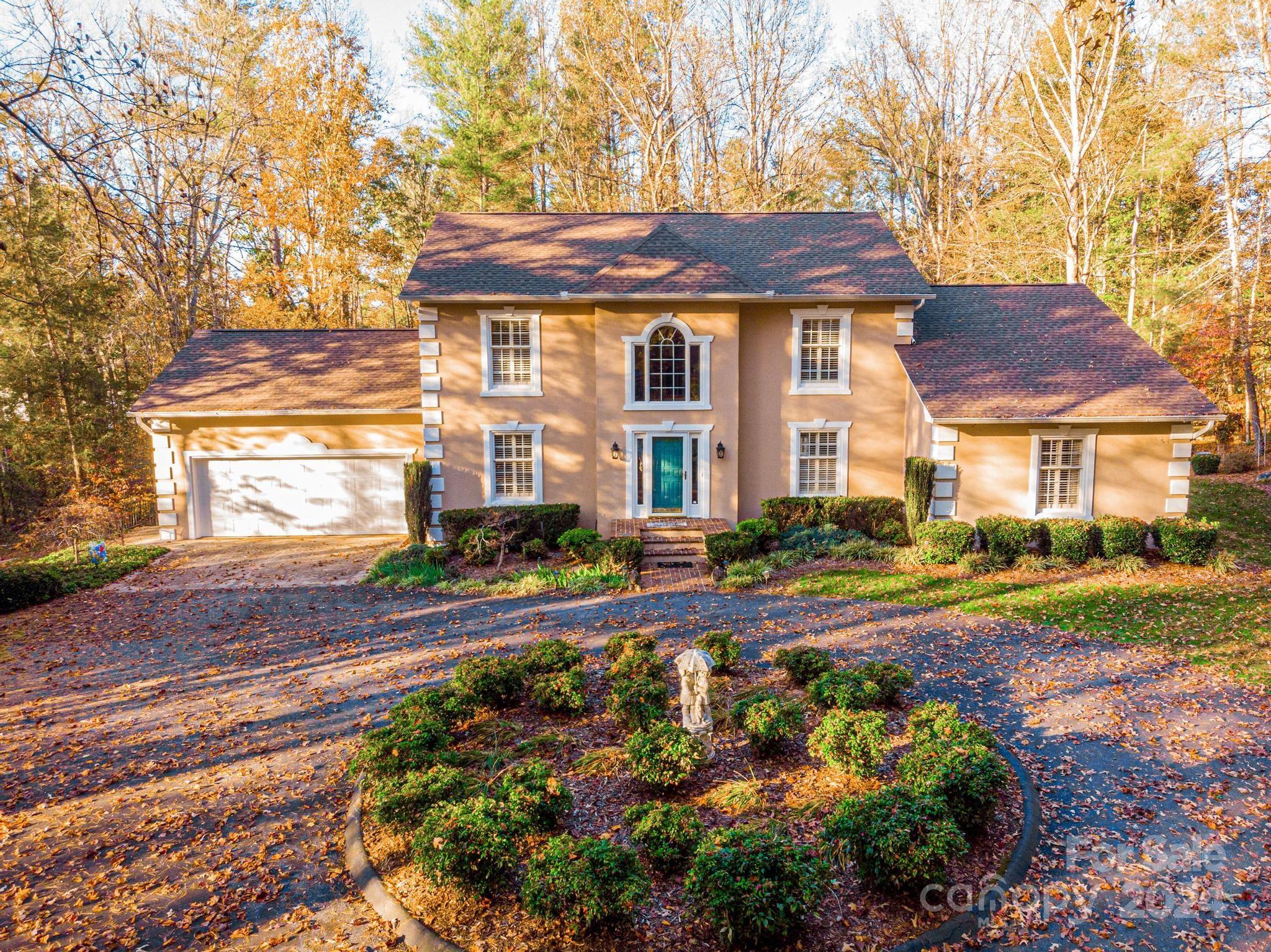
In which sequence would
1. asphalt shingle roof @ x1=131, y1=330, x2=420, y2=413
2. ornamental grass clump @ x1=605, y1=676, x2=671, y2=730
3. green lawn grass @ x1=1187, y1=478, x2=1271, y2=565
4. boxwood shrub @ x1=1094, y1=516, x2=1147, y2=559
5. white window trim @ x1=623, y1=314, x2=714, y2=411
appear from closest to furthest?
ornamental grass clump @ x1=605, y1=676, x2=671, y2=730 < boxwood shrub @ x1=1094, y1=516, x2=1147, y2=559 < green lawn grass @ x1=1187, y1=478, x2=1271, y2=565 < white window trim @ x1=623, y1=314, x2=714, y2=411 < asphalt shingle roof @ x1=131, y1=330, x2=420, y2=413

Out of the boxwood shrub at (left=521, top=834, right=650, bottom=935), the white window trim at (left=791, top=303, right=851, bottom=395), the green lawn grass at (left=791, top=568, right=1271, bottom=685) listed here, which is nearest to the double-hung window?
the green lawn grass at (left=791, top=568, right=1271, bottom=685)

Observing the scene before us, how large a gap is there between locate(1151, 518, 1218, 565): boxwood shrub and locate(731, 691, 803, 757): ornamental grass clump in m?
10.9

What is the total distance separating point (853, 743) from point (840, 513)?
999 centimetres

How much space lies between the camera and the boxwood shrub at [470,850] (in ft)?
14.8

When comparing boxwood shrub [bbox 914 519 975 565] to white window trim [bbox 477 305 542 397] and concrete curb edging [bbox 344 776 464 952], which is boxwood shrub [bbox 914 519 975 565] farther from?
concrete curb edging [bbox 344 776 464 952]

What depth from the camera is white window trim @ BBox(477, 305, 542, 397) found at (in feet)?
52.3

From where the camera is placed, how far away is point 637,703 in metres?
6.92

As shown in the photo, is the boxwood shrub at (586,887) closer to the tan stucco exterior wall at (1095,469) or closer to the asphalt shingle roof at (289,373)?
the tan stucco exterior wall at (1095,469)

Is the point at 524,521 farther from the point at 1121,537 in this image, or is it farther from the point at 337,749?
the point at 1121,537

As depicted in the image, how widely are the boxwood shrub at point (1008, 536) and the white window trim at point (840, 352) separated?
449 centimetres

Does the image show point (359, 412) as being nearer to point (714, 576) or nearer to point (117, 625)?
point (117, 625)

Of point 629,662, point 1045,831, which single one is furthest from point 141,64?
point 1045,831

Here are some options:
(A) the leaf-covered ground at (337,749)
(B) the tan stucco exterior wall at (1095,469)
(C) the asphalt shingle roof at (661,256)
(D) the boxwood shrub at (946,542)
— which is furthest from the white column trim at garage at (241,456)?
(B) the tan stucco exterior wall at (1095,469)

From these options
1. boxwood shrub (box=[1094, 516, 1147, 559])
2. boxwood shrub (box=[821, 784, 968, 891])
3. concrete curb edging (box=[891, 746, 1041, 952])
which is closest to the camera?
concrete curb edging (box=[891, 746, 1041, 952])
